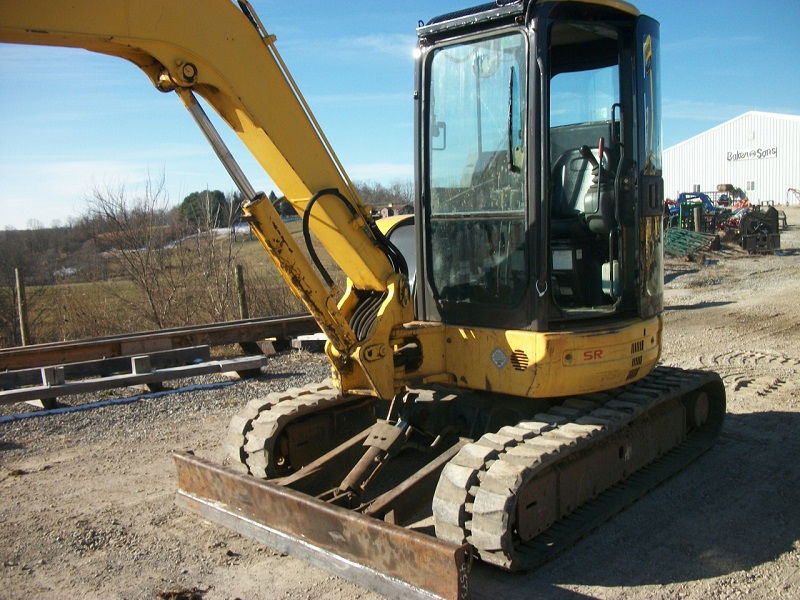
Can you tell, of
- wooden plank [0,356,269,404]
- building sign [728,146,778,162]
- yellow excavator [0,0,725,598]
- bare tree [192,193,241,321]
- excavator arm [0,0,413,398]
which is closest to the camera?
excavator arm [0,0,413,398]

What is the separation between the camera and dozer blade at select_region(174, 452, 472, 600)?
144 inches

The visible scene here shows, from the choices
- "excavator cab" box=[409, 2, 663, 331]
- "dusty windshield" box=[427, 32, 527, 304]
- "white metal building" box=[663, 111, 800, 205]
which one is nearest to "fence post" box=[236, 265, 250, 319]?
"excavator cab" box=[409, 2, 663, 331]

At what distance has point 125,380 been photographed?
328 inches

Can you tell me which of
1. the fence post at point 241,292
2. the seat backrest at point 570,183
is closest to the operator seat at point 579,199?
the seat backrest at point 570,183

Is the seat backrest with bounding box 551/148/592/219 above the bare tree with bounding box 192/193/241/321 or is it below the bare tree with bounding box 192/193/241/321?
above

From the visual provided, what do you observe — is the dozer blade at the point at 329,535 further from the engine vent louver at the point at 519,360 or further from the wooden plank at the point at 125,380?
the wooden plank at the point at 125,380

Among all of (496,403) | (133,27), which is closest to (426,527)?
(496,403)

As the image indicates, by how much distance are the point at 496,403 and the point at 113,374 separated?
5.62 meters

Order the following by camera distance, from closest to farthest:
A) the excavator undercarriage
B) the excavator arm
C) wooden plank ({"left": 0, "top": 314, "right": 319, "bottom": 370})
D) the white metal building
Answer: the excavator arm, the excavator undercarriage, wooden plank ({"left": 0, "top": 314, "right": 319, "bottom": 370}), the white metal building

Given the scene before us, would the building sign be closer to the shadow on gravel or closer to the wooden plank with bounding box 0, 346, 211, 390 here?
the wooden plank with bounding box 0, 346, 211, 390

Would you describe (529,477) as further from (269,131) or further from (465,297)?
(269,131)

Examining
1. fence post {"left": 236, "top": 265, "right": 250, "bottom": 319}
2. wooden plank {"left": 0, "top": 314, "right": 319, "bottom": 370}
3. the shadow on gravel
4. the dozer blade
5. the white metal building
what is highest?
the white metal building

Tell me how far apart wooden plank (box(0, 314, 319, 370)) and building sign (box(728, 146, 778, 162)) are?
48.2 meters

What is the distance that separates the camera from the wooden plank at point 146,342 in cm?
895
